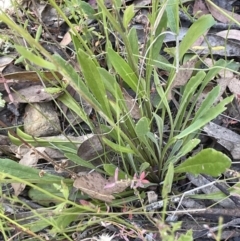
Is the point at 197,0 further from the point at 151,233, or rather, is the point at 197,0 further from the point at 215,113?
the point at 151,233

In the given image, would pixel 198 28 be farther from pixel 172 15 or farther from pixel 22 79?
pixel 22 79

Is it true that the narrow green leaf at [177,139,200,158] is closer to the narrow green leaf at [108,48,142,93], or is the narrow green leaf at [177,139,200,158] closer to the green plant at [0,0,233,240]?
the green plant at [0,0,233,240]

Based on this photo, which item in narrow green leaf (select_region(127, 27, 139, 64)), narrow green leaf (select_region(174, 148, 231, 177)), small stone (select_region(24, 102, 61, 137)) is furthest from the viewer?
small stone (select_region(24, 102, 61, 137))

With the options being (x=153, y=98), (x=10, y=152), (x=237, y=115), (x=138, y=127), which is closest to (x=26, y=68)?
(x=10, y=152)

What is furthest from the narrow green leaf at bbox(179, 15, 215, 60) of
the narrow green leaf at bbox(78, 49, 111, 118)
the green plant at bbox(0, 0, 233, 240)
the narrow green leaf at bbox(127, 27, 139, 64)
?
the narrow green leaf at bbox(78, 49, 111, 118)

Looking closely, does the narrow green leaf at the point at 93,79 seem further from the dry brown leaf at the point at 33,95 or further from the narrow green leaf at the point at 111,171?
the dry brown leaf at the point at 33,95

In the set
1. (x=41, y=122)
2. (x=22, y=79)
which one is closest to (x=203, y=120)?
(x=41, y=122)

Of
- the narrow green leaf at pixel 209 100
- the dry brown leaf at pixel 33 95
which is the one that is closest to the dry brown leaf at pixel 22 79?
the dry brown leaf at pixel 33 95
